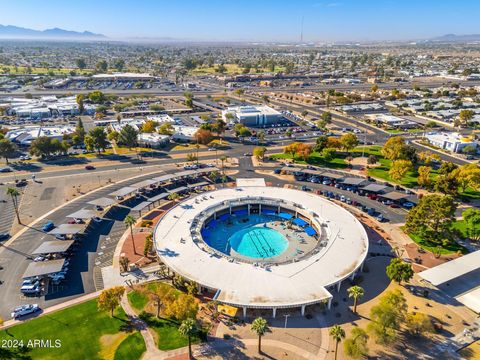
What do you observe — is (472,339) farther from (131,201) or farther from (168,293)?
(131,201)

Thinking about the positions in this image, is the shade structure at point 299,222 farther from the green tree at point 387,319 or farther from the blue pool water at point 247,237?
the green tree at point 387,319

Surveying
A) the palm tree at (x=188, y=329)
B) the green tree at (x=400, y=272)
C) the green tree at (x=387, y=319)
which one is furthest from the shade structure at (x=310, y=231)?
the palm tree at (x=188, y=329)

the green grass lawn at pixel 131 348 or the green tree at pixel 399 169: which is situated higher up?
the green tree at pixel 399 169

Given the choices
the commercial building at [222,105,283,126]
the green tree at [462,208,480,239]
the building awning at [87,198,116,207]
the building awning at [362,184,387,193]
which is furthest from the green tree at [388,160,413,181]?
the commercial building at [222,105,283,126]

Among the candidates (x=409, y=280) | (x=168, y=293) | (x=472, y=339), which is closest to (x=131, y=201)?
(x=168, y=293)

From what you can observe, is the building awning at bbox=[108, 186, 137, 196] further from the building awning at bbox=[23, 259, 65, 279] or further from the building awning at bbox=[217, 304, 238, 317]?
the building awning at bbox=[217, 304, 238, 317]

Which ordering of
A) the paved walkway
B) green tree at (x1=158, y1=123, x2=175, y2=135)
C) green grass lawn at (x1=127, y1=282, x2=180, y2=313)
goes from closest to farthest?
the paved walkway → green grass lawn at (x1=127, y1=282, x2=180, y2=313) → green tree at (x1=158, y1=123, x2=175, y2=135)

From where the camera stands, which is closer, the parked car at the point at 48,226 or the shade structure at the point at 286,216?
the parked car at the point at 48,226

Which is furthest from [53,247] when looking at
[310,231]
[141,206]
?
[310,231]
